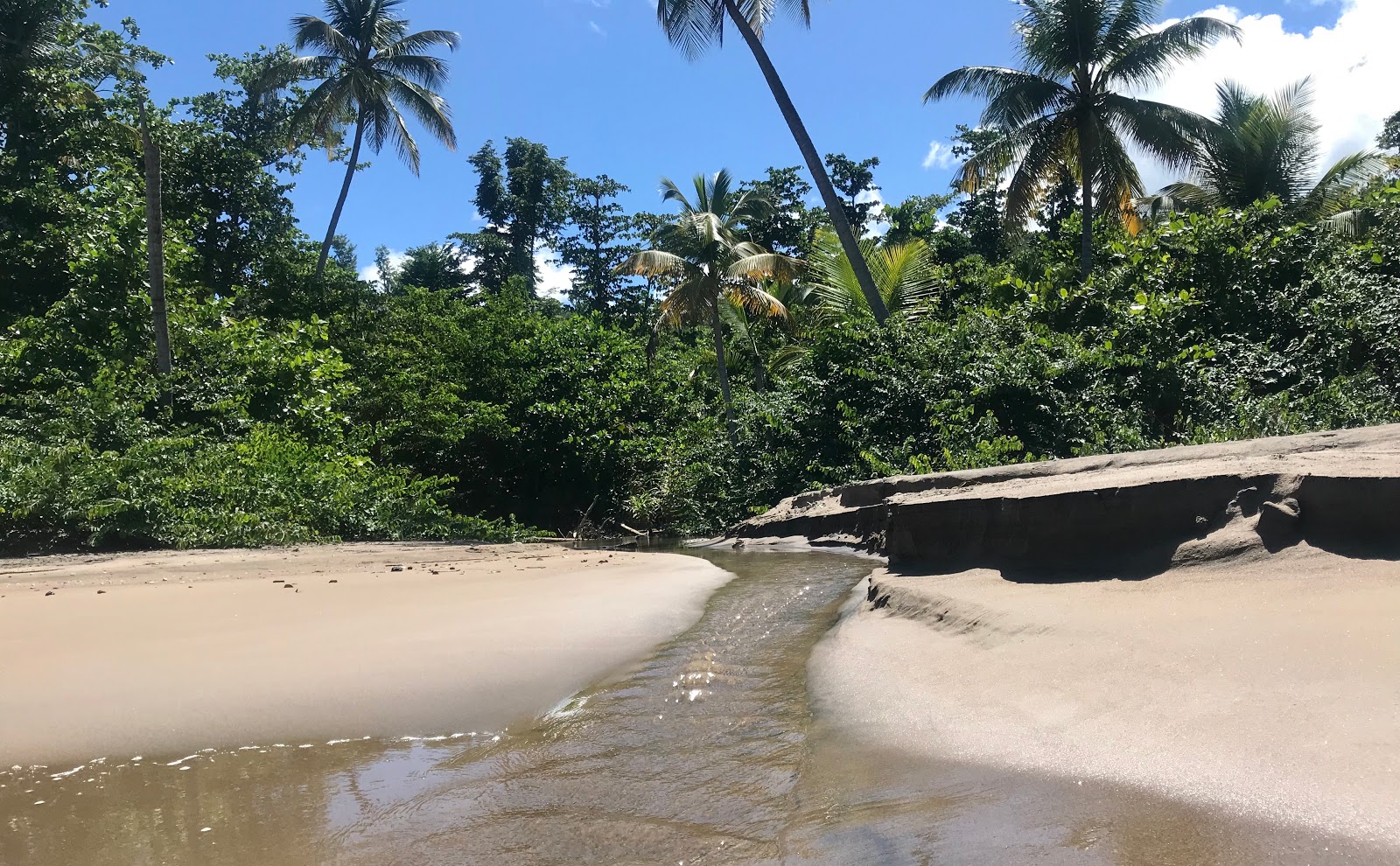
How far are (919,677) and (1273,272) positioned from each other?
480 inches

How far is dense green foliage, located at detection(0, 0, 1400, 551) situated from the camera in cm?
997

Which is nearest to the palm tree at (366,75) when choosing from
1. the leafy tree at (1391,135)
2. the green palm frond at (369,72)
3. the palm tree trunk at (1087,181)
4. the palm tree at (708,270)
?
the green palm frond at (369,72)

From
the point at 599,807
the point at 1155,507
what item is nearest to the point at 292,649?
the point at 599,807

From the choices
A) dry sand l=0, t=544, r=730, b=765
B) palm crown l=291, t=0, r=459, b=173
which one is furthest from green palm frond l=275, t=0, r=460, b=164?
dry sand l=0, t=544, r=730, b=765

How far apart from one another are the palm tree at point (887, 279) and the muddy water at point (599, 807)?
16.0 meters

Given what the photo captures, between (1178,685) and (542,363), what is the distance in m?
16.3

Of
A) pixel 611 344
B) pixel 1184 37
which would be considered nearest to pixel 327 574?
pixel 611 344

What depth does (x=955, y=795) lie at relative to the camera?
2.27 m

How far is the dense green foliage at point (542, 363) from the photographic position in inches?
392

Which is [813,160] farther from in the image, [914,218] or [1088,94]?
[914,218]

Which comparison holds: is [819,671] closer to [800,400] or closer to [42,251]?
[800,400]

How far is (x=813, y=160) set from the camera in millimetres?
15156

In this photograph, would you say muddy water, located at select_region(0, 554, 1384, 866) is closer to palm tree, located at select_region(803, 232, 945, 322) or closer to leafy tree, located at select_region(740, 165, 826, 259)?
palm tree, located at select_region(803, 232, 945, 322)

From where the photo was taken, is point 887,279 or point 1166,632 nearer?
point 1166,632
